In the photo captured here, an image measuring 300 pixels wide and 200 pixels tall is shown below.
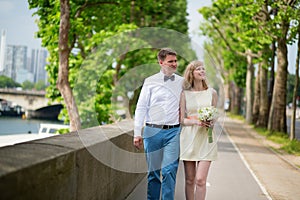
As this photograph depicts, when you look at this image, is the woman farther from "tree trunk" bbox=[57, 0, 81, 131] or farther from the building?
the building

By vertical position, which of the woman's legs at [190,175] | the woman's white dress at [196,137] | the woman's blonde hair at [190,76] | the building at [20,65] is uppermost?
the building at [20,65]

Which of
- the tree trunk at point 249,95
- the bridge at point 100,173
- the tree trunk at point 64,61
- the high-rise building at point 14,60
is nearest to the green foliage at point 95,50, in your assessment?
the tree trunk at point 64,61

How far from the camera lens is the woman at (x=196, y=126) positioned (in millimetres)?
5723

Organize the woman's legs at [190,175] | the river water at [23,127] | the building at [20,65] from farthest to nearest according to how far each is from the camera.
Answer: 1. the building at [20,65]
2. the river water at [23,127]
3. the woman's legs at [190,175]

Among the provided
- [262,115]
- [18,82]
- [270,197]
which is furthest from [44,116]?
[270,197]

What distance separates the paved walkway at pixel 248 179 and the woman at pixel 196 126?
0.76 meters

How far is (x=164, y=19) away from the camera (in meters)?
35.1

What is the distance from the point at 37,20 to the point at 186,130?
54.7 ft

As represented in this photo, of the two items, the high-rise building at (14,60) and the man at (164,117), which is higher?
the high-rise building at (14,60)

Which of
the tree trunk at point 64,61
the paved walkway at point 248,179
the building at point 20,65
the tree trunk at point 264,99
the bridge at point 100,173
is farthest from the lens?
the building at point 20,65

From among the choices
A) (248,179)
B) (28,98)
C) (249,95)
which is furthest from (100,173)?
(28,98)

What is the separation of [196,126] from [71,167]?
74.8 inches

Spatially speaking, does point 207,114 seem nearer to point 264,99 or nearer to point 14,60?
point 264,99

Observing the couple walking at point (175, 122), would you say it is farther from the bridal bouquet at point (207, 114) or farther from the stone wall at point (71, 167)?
the stone wall at point (71, 167)
